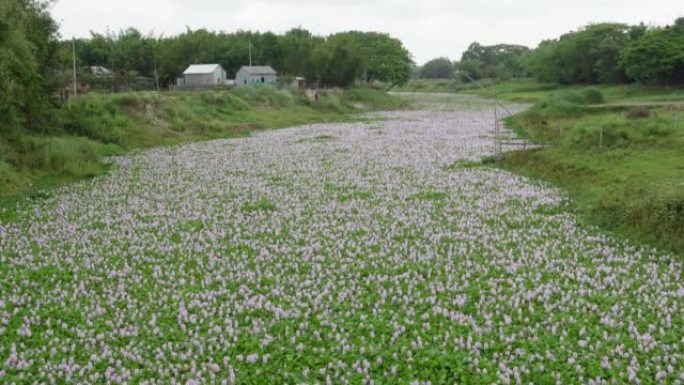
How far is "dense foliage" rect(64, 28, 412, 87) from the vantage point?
7338cm

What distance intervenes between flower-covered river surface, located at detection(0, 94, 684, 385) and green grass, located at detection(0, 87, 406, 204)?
4.39m

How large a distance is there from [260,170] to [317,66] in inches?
2592

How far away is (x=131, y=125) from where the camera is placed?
38250 mm

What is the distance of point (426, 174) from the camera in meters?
23.2

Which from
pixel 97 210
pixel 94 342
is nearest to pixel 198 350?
pixel 94 342

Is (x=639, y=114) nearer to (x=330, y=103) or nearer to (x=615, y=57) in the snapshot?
(x=330, y=103)

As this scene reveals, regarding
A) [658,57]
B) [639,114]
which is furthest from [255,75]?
[639,114]

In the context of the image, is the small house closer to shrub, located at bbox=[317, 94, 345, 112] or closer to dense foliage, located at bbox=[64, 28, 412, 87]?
dense foliage, located at bbox=[64, 28, 412, 87]

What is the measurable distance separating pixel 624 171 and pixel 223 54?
84.0 meters

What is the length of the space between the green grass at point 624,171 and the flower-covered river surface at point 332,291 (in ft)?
2.75

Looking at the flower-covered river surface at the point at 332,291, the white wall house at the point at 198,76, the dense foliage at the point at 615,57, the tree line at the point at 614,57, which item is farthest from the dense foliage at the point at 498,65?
the flower-covered river surface at the point at 332,291

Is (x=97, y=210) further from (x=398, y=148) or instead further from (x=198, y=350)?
(x=398, y=148)

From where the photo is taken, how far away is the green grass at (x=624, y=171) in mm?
13680

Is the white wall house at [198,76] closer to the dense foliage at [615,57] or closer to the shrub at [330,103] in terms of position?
the shrub at [330,103]
